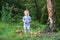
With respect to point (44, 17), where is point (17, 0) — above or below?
above

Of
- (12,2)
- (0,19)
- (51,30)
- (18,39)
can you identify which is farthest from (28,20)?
(12,2)

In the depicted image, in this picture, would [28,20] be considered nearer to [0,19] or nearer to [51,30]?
[51,30]

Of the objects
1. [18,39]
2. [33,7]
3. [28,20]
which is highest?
[33,7]

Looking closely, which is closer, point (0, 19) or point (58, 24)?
point (58, 24)

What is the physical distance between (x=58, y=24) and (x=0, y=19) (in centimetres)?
406

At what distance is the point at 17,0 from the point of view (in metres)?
21.5

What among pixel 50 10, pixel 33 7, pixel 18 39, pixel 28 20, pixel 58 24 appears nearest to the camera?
pixel 18 39

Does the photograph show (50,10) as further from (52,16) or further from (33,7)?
(33,7)

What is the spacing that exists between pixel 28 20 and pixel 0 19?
499cm

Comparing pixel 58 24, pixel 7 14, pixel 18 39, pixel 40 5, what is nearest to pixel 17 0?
pixel 40 5

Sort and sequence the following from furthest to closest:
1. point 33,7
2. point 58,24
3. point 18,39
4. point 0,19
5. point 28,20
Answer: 1. point 33,7
2. point 0,19
3. point 58,24
4. point 28,20
5. point 18,39

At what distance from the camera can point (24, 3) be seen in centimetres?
2141

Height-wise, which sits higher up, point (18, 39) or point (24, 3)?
point (24, 3)

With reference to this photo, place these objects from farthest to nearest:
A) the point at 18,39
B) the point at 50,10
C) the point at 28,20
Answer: the point at 50,10, the point at 28,20, the point at 18,39
